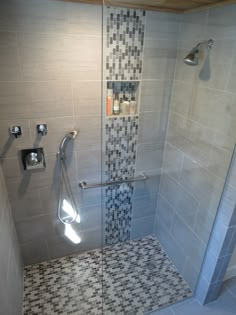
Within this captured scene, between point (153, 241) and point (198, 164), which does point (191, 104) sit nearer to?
point (198, 164)

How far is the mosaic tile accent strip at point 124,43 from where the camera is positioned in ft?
5.11

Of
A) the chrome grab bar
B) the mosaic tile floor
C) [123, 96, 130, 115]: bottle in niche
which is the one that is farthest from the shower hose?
[123, 96, 130, 115]: bottle in niche

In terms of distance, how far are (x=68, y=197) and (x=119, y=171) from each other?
0.52 meters

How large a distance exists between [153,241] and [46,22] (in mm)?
2274

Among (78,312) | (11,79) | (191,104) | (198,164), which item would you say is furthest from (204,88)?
(78,312)

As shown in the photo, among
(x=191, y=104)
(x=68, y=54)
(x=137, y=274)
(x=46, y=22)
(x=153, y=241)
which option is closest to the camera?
(x=46, y=22)

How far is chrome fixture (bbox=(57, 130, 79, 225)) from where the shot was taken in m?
1.75

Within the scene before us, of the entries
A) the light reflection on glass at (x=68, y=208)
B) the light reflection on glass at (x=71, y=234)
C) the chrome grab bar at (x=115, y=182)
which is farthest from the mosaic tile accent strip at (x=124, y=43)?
the light reflection on glass at (x=71, y=234)

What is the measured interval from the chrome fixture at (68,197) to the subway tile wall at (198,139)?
0.90 metres

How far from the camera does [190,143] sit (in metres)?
1.79

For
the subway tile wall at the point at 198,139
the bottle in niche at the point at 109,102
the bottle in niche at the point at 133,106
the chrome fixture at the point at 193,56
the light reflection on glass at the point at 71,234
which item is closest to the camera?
the subway tile wall at the point at 198,139

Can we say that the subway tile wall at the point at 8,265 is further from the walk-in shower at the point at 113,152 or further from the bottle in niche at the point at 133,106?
the bottle in niche at the point at 133,106

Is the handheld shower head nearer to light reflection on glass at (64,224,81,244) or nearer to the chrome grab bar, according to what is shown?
the chrome grab bar

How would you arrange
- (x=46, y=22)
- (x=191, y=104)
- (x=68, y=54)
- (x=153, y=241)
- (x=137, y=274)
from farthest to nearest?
(x=153, y=241)
(x=137, y=274)
(x=191, y=104)
(x=68, y=54)
(x=46, y=22)
